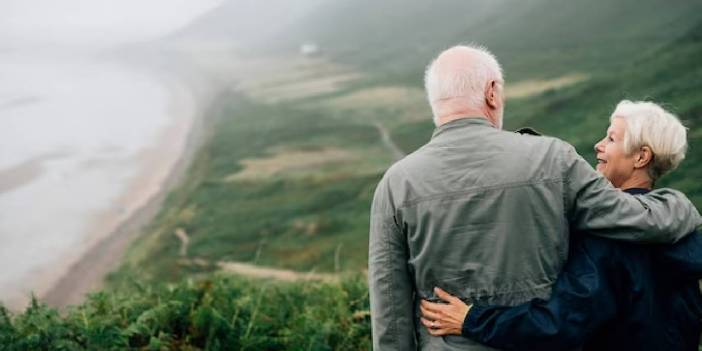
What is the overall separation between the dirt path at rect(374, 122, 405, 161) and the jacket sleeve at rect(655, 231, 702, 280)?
24.2m

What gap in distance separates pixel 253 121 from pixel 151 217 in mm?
14999

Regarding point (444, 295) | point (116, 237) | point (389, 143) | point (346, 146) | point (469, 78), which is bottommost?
point (116, 237)

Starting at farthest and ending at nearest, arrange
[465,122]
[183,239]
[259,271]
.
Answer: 1. [183,239]
2. [259,271]
3. [465,122]

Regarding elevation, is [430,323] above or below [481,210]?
below

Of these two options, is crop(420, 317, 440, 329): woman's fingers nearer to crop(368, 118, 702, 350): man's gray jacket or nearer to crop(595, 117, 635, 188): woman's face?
crop(368, 118, 702, 350): man's gray jacket

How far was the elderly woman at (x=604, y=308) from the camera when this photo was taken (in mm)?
2461

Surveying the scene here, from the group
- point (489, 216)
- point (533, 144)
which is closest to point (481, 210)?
point (489, 216)

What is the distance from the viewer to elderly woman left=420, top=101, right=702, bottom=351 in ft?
8.07

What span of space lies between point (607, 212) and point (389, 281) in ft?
2.81

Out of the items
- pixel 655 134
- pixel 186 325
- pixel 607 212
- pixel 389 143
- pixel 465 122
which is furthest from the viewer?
pixel 389 143

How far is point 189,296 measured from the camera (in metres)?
5.79

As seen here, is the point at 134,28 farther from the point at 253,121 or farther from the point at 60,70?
the point at 253,121

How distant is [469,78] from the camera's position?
252cm

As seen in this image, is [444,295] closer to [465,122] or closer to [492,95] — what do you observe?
[465,122]
